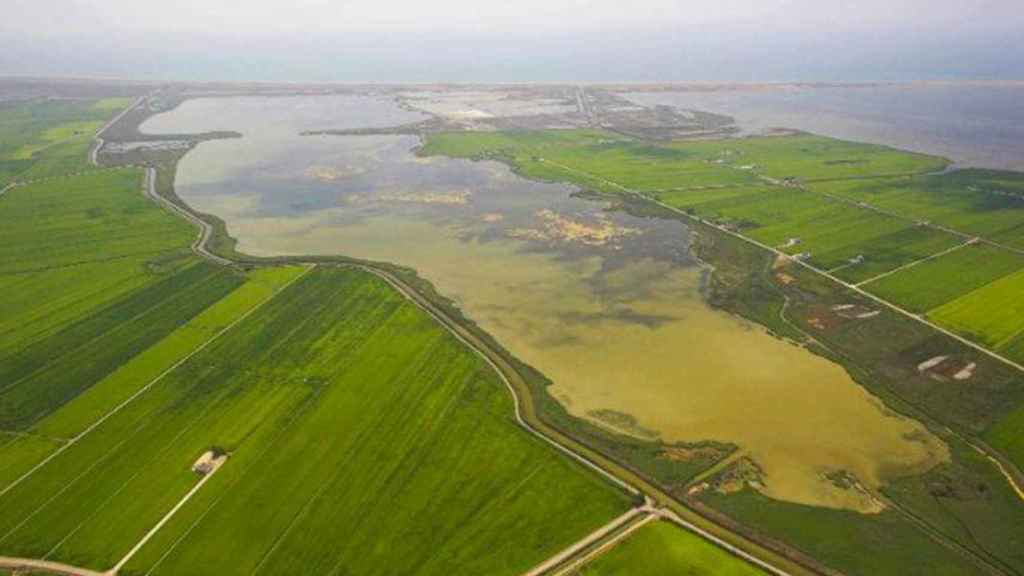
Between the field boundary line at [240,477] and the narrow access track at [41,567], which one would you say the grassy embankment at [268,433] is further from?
the narrow access track at [41,567]

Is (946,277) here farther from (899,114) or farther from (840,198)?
(899,114)

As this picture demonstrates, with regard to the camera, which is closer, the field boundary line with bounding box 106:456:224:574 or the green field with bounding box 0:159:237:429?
the field boundary line with bounding box 106:456:224:574

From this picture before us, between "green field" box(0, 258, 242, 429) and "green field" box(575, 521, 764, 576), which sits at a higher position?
"green field" box(0, 258, 242, 429)

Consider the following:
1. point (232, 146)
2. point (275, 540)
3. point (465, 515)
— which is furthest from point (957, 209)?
point (232, 146)

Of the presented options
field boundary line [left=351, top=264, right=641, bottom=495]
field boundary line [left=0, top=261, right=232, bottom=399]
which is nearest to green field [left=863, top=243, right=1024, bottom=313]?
field boundary line [left=351, top=264, right=641, bottom=495]

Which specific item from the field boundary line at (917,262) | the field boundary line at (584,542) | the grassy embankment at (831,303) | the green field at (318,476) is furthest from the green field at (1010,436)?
the green field at (318,476)

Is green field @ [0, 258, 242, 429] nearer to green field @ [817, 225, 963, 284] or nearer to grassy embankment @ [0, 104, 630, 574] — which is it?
grassy embankment @ [0, 104, 630, 574]

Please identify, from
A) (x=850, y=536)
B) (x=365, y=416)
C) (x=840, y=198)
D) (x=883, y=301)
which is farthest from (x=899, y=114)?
(x=365, y=416)
